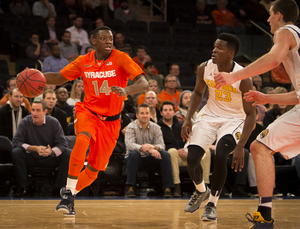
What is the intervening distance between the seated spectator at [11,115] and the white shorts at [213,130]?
3921 mm

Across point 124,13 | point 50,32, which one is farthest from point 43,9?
point 124,13

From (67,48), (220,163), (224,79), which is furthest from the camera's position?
(67,48)

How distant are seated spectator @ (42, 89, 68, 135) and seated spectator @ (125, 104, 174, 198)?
1.27 meters

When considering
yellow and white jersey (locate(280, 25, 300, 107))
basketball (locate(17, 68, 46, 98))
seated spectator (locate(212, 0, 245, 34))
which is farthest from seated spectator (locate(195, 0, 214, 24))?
yellow and white jersey (locate(280, 25, 300, 107))

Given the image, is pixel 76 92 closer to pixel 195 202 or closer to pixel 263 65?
pixel 195 202

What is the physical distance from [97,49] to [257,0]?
1208 cm

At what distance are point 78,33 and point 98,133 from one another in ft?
24.3

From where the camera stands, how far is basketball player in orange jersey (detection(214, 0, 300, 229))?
9.70ft

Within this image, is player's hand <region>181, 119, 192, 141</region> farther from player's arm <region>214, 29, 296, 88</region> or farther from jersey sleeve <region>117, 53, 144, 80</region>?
player's arm <region>214, 29, 296, 88</region>

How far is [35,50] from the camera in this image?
1003 cm

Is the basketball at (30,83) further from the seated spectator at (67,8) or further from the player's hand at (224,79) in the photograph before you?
the seated spectator at (67,8)

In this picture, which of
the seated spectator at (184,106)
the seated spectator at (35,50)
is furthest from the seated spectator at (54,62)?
the seated spectator at (184,106)

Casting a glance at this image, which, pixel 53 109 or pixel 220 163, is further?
pixel 53 109

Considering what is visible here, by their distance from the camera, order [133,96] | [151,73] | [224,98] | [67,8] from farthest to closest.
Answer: [67,8] → [151,73] → [133,96] → [224,98]
